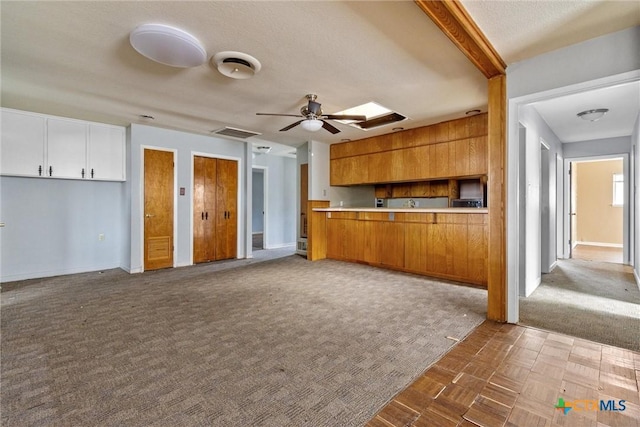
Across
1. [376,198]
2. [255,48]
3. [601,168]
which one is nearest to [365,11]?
[255,48]

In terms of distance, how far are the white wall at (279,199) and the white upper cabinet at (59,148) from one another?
3.35 metres

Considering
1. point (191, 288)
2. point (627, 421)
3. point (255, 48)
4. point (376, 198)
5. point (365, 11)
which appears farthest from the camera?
point (376, 198)

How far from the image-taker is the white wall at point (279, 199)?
786 centimetres

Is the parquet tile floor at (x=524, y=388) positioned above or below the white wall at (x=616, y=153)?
below

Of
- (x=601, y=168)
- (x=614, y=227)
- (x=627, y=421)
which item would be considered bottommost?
(x=627, y=421)

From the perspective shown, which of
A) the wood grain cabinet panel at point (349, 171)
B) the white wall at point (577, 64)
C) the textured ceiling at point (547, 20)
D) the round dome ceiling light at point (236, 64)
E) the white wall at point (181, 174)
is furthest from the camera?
the wood grain cabinet panel at point (349, 171)

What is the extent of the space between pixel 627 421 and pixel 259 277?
3.85 meters

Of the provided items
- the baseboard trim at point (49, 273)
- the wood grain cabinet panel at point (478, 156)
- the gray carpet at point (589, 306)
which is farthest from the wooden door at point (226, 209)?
the gray carpet at point (589, 306)

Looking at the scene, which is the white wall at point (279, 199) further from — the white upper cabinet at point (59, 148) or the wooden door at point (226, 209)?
the white upper cabinet at point (59, 148)

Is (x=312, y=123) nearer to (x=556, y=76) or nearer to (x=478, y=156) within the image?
(x=556, y=76)

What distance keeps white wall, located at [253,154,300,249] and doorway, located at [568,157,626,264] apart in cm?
719

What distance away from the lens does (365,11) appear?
202cm

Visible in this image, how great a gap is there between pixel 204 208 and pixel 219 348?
3932 millimetres

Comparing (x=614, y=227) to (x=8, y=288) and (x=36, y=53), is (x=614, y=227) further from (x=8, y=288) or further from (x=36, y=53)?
(x=8, y=288)
